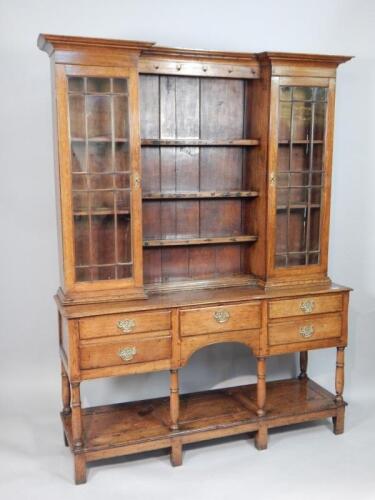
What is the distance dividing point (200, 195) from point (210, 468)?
1.40 m

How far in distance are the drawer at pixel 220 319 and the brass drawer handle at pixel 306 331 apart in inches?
10.5

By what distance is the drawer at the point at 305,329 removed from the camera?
301 cm

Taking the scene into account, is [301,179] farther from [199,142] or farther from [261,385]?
[261,385]

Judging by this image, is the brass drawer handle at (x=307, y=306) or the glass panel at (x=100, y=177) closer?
the glass panel at (x=100, y=177)

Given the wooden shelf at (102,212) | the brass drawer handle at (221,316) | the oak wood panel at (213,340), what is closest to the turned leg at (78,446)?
the oak wood panel at (213,340)

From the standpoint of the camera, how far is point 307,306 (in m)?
3.06

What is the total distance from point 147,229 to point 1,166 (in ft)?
2.92

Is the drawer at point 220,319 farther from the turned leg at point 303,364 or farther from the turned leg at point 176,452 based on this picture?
the turned leg at point 303,364

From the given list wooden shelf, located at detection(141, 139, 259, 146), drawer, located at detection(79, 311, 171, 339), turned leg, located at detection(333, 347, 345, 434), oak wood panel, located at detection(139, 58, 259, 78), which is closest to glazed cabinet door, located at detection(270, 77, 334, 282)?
wooden shelf, located at detection(141, 139, 259, 146)

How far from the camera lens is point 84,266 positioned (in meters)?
2.79

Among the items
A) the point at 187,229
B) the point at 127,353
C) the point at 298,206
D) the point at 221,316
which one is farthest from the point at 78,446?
the point at 298,206

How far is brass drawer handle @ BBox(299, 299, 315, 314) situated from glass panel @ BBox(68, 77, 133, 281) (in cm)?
93

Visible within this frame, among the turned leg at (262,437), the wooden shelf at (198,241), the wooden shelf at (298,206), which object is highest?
the wooden shelf at (298,206)

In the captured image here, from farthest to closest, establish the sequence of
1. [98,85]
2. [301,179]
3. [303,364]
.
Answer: [303,364] < [301,179] < [98,85]
